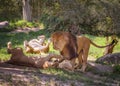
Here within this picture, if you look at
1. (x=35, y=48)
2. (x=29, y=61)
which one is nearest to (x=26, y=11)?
(x=35, y=48)

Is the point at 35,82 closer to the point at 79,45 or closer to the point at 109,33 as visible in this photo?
the point at 79,45

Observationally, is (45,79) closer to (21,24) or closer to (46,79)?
(46,79)

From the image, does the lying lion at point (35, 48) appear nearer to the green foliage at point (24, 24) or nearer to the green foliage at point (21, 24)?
the green foliage at point (21, 24)

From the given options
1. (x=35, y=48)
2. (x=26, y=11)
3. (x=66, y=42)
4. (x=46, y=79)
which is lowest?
(x=26, y=11)

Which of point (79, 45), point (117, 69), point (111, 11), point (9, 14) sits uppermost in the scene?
point (111, 11)

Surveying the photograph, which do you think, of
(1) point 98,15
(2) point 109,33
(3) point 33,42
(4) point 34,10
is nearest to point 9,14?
(4) point 34,10

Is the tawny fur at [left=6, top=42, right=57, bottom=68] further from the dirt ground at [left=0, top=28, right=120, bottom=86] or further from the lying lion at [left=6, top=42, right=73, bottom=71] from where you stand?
the dirt ground at [left=0, top=28, right=120, bottom=86]

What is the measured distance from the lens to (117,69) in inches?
357

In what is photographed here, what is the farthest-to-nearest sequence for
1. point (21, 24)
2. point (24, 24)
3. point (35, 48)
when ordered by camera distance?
point (24, 24)
point (21, 24)
point (35, 48)

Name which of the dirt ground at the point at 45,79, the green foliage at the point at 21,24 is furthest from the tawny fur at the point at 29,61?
the green foliage at the point at 21,24

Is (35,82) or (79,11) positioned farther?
(79,11)

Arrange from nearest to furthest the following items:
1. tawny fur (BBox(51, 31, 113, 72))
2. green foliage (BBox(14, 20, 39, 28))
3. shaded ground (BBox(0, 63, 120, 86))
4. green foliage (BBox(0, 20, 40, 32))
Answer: shaded ground (BBox(0, 63, 120, 86)), tawny fur (BBox(51, 31, 113, 72)), green foliage (BBox(0, 20, 40, 32)), green foliage (BBox(14, 20, 39, 28))

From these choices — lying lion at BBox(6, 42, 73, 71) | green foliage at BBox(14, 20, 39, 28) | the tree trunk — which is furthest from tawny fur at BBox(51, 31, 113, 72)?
the tree trunk

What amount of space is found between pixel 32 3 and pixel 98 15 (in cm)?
1932
